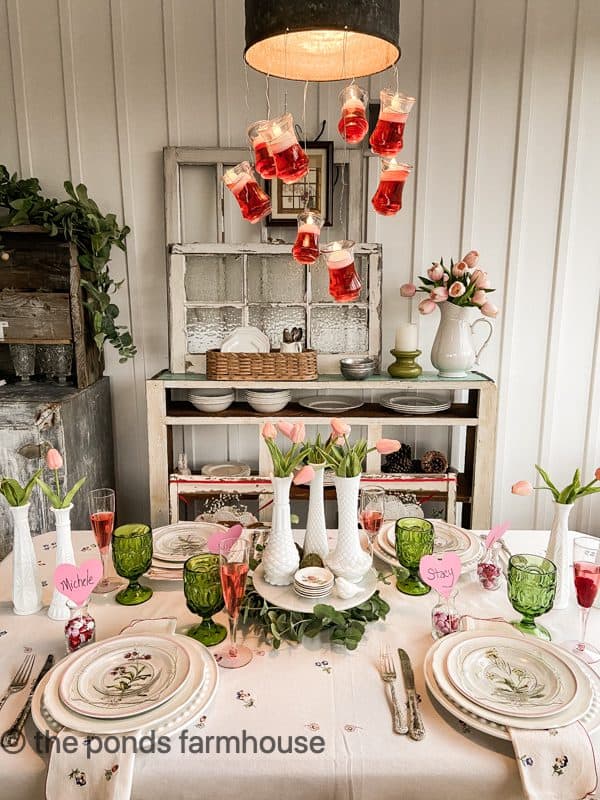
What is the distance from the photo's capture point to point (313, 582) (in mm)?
1230

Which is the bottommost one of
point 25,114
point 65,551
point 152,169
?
point 65,551

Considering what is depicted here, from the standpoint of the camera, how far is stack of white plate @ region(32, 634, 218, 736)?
36.3 inches

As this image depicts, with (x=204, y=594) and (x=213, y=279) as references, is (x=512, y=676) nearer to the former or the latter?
(x=204, y=594)

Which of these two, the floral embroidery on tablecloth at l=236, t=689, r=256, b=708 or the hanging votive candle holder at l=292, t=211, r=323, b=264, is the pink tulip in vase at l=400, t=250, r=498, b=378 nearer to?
the hanging votive candle holder at l=292, t=211, r=323, b=264

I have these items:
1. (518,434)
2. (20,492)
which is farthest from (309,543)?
(518,434)

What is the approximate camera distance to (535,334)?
103 inches

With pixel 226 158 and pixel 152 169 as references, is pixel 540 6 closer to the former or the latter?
pixel 226 158

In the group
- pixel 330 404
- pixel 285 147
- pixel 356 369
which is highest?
pixel 285 147

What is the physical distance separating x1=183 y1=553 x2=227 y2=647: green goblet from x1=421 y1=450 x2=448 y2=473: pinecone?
1426 mm

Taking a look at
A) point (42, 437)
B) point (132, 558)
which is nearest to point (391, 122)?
point (132, 558)

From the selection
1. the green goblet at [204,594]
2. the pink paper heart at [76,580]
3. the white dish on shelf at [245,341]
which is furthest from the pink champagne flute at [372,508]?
the white dish on shelf at [245,341]

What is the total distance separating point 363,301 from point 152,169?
A: 1.04 metres

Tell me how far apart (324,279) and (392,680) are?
1.79 meters

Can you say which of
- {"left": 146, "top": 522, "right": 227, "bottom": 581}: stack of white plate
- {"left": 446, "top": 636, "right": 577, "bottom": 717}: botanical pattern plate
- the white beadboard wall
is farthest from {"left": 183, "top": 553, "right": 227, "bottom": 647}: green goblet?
the white beadboard wall
